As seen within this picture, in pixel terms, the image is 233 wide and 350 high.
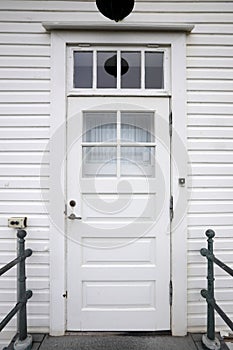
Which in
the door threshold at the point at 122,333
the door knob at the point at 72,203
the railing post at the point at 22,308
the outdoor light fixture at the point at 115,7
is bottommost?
the door threshold at the point at 122,333

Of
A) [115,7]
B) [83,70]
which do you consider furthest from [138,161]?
[115,7]

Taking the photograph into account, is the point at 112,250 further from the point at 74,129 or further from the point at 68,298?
the point at 74,129

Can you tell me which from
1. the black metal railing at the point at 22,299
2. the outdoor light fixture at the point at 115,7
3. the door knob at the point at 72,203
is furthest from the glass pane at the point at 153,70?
the black metal railing at the point at 22,299

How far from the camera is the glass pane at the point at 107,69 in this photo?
99.8 inches

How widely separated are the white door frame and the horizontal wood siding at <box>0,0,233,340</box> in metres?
0.07

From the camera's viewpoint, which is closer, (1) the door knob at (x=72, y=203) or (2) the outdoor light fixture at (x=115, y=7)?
(2) the outdoor light fixture at (x=115, y=7)

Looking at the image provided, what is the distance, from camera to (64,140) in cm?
249

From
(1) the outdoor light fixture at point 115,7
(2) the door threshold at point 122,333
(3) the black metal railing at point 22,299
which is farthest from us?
(2) the door threshold at point 122,333

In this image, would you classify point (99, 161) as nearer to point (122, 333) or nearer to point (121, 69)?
point (121, 69)

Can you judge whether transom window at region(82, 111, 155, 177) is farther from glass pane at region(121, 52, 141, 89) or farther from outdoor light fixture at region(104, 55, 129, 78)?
outdoor light fixture at region(104, 55, 129, 78)

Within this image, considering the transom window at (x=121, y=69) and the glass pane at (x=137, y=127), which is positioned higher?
the transom window at (x=121, y=69)

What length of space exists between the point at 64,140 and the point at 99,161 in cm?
35

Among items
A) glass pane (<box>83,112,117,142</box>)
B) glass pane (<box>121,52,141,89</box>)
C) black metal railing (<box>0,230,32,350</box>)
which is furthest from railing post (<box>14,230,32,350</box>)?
glass pane (<box>121,52,141,89</box>)

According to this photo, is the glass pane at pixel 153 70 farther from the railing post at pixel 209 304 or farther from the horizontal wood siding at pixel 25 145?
the railing post at pixel 209 304
